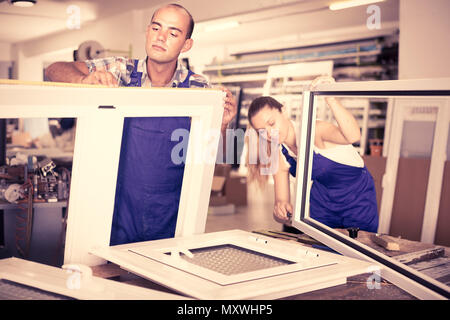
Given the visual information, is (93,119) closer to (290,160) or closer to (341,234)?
(341,234)

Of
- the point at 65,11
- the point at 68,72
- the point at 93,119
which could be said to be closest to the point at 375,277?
the point at 93,119

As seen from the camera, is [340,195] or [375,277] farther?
[340,195]

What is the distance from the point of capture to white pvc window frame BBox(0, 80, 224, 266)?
3.39 feet

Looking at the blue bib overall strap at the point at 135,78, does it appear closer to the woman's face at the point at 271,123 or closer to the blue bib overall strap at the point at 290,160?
the woman's face at the point at 271,123

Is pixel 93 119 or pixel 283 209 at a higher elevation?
pixel 93 119

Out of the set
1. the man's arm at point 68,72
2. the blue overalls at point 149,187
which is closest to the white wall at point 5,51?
the man's arm at point 68,72

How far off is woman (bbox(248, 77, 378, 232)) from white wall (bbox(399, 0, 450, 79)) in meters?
2.45

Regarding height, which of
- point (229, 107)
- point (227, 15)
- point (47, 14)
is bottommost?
point (229, 107)

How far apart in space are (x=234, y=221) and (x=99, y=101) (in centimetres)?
522

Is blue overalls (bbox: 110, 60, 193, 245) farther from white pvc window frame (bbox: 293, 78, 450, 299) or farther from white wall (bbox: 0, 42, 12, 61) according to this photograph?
white wall (bbox: 0, 42, 12, 61)

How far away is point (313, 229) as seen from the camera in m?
1.38

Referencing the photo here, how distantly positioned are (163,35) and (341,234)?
97cm

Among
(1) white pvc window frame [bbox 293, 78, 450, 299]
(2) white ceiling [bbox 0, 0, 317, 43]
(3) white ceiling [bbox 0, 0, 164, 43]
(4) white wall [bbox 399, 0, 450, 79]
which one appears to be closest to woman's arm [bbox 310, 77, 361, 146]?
(1) white pvc window frame [bbox 293, 78, 450, 299]

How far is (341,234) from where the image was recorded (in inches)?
51.1
